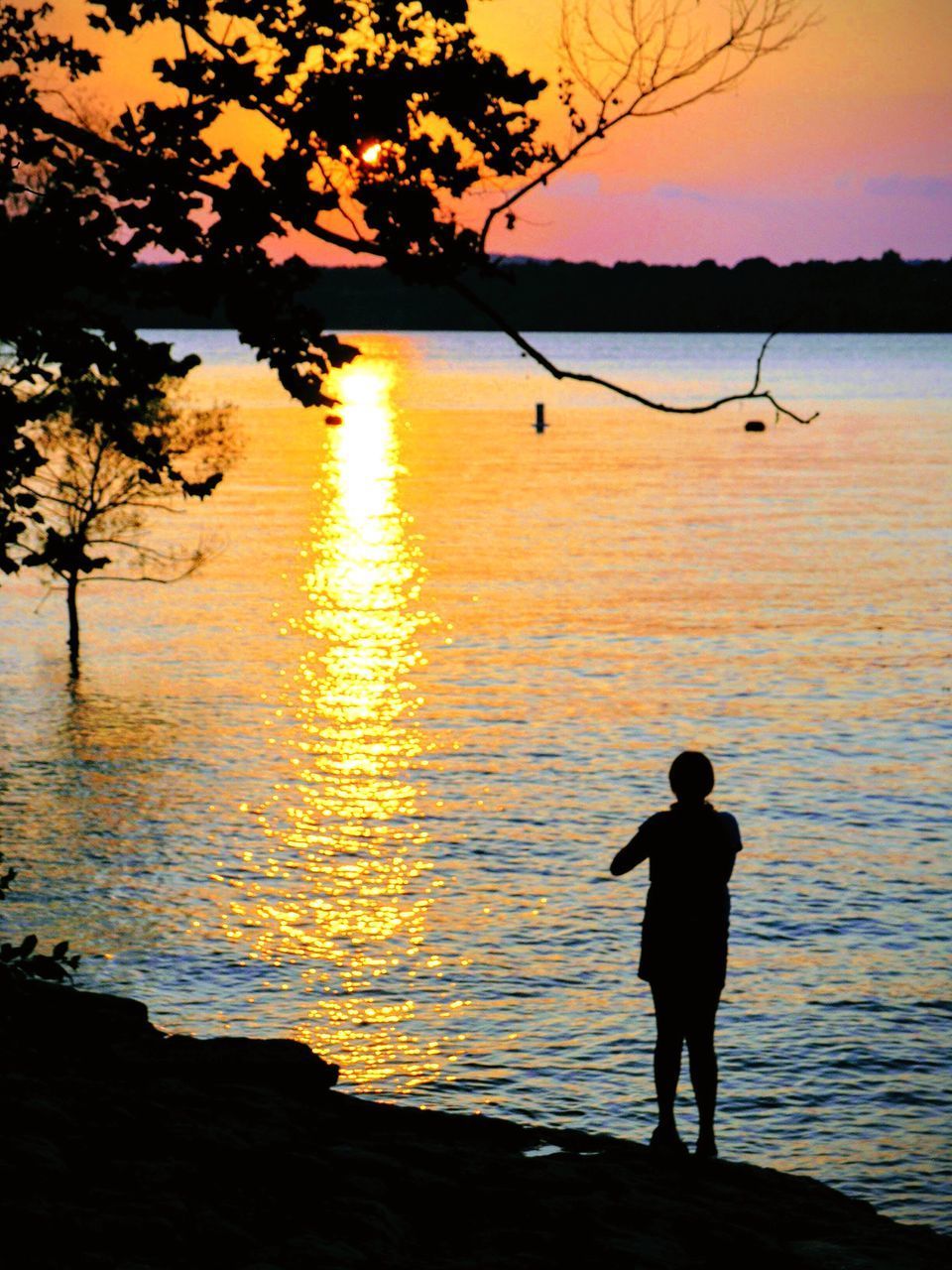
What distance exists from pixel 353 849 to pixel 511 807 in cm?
451

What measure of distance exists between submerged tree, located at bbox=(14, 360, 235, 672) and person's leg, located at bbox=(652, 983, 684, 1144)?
475cm

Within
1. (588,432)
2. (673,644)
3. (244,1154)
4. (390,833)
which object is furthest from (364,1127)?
(588,432)

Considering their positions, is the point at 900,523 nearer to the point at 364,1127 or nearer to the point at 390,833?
the point at 390,833

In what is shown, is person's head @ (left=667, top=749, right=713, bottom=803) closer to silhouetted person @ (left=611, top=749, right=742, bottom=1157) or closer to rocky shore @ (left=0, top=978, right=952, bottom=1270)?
silhouetted person @ (left=611, top=749, right=742, bottom=1157)

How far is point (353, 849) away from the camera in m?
36.1

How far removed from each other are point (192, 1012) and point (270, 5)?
1682 centimetres

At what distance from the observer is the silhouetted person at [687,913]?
38.6 feet

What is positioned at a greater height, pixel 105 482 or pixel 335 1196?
pixel 105 482

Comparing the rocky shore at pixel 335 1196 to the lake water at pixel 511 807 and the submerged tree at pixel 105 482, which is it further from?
the lake water at pixel 511 807

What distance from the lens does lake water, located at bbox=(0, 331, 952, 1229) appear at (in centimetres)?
2345

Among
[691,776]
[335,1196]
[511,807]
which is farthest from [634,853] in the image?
[511,807]

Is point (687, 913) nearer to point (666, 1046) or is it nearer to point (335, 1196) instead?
point (666, 1046)

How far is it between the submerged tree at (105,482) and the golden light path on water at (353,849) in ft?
8.96

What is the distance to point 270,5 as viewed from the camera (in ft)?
37.2
